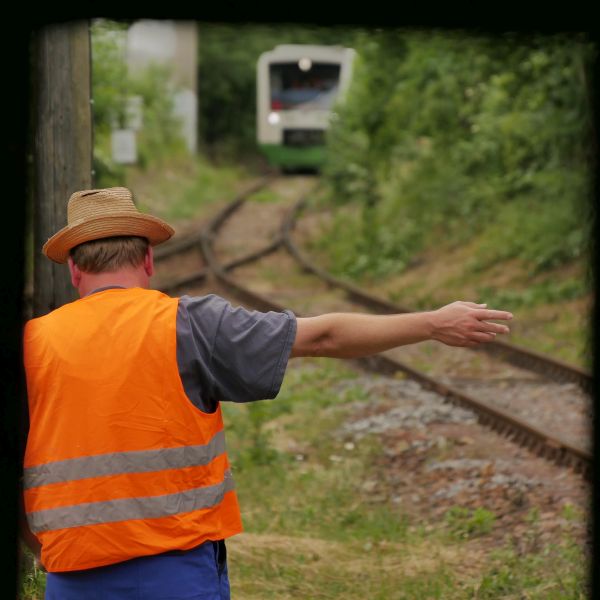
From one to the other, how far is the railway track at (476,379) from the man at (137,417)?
4.00 meters

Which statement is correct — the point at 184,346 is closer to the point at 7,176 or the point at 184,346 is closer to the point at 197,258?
the point at 7,176

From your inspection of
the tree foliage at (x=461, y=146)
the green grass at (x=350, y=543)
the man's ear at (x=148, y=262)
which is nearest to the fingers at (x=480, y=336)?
the man's ear at (x=148, y=262)

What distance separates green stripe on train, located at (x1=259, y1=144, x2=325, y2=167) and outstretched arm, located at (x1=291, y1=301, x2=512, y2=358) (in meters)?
25.2

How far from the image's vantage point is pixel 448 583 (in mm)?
5371

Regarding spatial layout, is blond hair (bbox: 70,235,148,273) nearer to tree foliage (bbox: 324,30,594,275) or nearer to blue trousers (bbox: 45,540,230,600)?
blue trousers (bbox: 45,540,230,600)

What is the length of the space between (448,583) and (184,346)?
9.84 feet

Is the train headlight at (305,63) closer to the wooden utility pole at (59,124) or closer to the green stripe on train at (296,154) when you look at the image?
the green stripe on train at (296,154)

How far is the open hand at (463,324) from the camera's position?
3018 mm

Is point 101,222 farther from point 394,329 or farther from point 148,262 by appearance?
point 394,329

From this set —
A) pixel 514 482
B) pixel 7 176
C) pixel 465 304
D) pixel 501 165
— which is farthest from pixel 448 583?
pixel 501 165

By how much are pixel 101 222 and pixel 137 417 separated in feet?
1.90

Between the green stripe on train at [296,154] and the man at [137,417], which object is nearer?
the man at [137,417]

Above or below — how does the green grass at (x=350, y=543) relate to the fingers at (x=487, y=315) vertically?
below

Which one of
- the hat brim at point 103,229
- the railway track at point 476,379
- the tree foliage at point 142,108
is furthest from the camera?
the tree foliage at point 142,108
